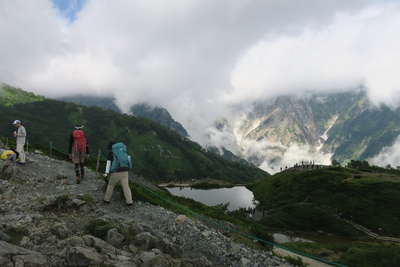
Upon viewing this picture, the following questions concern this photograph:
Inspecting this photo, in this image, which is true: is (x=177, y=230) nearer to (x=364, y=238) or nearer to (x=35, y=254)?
(x=35, y=254)

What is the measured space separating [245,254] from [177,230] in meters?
3.95

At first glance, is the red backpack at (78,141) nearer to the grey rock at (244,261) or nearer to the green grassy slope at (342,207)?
the grey rock at (244,261)

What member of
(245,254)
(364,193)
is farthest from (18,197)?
(364,193)

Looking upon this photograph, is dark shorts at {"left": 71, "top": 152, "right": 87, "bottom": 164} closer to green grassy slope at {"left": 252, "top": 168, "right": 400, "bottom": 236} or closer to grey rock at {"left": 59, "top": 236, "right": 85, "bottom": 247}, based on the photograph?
grey rock at {"left": 59, "top": 236, "right": 85, "bottom": 247}

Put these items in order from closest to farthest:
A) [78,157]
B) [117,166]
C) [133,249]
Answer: [133,249], [117,166], [78,157]

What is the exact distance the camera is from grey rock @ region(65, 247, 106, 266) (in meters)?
9.38

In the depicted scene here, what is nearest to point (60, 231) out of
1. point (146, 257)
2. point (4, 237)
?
point (4, 237)

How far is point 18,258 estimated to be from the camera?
8.55 m

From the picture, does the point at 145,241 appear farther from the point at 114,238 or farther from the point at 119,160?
the point at 119,160

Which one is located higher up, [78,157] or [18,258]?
[78,157]

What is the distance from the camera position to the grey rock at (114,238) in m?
12.3

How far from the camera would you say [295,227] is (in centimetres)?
14250

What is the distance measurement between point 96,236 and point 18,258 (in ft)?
14.4

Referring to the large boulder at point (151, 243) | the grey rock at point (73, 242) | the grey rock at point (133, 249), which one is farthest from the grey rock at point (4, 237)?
the large boulder at point (151, 243)
